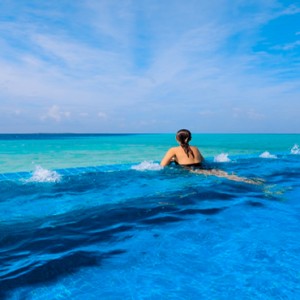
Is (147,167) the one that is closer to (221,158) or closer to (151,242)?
(221,158)

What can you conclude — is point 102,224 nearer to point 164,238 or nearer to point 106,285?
point 164,238

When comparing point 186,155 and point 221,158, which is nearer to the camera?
point 186,155

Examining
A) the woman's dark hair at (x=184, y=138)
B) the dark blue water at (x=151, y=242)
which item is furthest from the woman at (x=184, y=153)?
the dark blue water at (x=151, y=242)

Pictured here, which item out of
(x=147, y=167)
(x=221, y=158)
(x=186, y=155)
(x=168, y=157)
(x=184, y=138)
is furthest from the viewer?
(x=221, y=158)

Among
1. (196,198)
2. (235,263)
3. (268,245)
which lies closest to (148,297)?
(235,263)

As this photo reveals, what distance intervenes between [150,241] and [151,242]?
0.10 feet

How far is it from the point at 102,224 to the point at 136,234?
0.53 m

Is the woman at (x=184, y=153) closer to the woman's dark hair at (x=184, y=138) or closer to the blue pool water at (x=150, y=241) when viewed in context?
the woman's dark hair at (x=184, y=138)

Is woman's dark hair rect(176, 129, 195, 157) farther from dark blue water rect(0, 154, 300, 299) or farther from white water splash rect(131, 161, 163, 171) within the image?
dark blue water rect(0, 154, 300, 299)

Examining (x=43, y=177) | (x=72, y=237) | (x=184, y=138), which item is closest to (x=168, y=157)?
(x=184, y=138)

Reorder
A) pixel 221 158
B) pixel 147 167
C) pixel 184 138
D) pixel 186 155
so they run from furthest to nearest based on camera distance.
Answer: pixel 221 158 → pixel 147 167 → pixel 186 155 → pixel 184 138

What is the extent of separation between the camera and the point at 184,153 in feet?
22.8

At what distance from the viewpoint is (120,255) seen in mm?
2947

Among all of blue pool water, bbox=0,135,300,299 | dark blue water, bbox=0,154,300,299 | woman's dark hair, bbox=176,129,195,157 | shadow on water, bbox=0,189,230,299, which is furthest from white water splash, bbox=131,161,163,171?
shadow on water, bbox=0,189,230,299
